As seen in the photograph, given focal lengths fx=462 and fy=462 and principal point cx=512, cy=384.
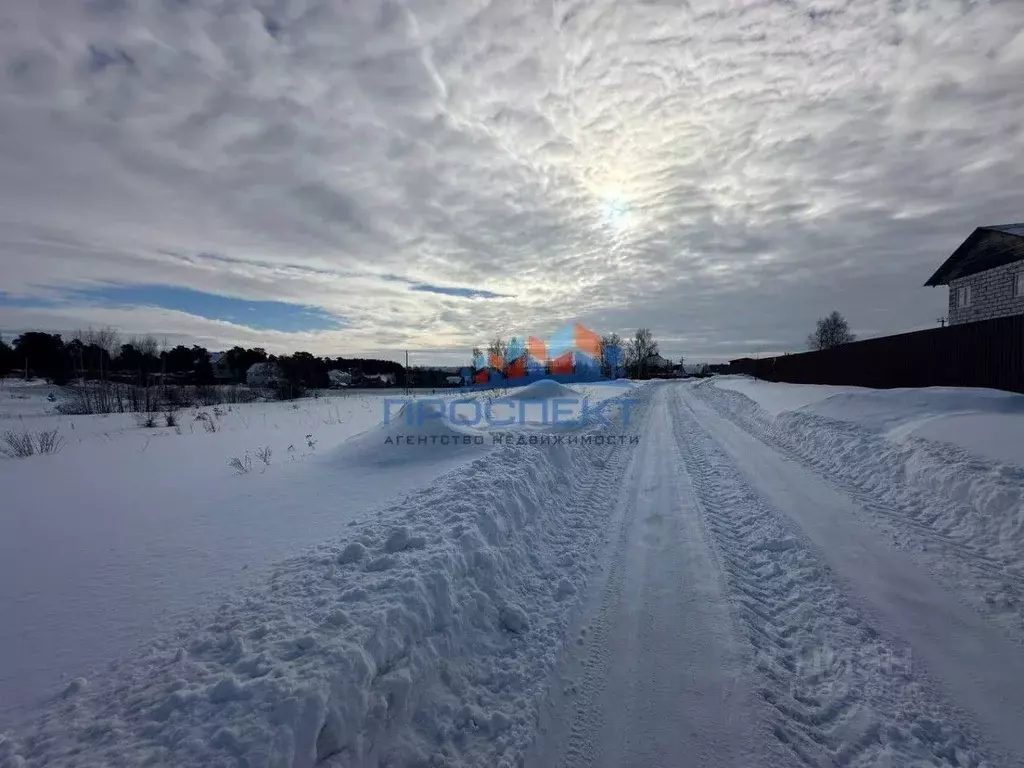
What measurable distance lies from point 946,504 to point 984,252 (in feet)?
72.9

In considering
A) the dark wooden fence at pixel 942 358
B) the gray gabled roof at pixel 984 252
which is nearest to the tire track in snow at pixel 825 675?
the dark wooden fence at pixel 942 358

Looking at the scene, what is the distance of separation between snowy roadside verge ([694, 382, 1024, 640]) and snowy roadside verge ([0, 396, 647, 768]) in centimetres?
344

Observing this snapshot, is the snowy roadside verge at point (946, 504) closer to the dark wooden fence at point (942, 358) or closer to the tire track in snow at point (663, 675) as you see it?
the tire track in snow at point (663, 675)

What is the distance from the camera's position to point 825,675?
3.03 m

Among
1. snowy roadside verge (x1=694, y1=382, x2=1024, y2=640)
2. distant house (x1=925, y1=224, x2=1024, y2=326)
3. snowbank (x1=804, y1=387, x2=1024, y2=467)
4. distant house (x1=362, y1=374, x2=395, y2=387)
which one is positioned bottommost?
snowy roadside verge (x1=694, y1=382, x2=1024, y2=640)

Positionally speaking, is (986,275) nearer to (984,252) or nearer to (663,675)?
Answer: (984,252)

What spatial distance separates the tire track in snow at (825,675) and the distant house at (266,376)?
1516 inches

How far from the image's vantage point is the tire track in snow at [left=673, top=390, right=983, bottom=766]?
8.16 ft

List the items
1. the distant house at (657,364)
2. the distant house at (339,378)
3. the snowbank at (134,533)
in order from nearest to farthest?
1. the snowbank at (134,533)
2. the distant house at (339,378)
3. the distant house at (657,364)

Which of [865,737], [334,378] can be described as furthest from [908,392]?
[334,378]

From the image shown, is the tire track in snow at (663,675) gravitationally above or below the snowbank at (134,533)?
below

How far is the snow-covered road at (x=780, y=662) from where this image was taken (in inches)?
99.4

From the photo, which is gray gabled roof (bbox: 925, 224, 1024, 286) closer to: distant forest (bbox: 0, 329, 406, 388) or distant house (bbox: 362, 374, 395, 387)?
distant forest (bbox: 0, 329, 406, 388)

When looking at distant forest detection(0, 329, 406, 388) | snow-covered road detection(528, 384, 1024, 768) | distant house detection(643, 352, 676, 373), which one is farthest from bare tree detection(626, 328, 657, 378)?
snow-covered road detection(528, 384, 1024, 768)
